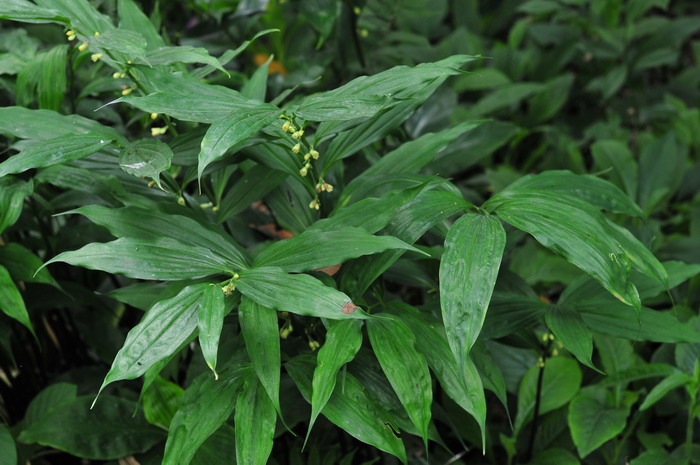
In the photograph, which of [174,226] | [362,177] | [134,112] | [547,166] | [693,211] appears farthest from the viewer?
[547,166]

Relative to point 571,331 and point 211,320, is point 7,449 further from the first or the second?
point 571,331

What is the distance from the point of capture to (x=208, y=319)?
753mm

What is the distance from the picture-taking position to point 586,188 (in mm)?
995

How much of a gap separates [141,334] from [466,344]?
341 mm

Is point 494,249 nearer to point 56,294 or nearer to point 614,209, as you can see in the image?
point 614,209

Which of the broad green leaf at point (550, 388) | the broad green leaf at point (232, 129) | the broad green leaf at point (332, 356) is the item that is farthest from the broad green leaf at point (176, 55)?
the broad green leaf at point (550, 388)

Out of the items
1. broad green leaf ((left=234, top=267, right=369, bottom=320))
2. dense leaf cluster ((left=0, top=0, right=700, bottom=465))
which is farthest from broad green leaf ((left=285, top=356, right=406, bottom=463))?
broad green leaf ((left=234, top=267, right=369, bottom=320))

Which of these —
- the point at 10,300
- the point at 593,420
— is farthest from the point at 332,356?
the point at 593,420

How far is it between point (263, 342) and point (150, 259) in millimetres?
159

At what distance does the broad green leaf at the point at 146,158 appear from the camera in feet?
2.75

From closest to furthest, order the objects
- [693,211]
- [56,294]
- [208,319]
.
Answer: [208,319] < [56,294] < [693,211]

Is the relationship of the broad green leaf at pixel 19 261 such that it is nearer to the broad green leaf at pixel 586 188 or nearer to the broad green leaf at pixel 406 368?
the broad green leaf at pixel 406 368

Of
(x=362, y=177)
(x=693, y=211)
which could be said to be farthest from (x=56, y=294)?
(x=693, y=211)

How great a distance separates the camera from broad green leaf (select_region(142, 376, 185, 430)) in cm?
108
